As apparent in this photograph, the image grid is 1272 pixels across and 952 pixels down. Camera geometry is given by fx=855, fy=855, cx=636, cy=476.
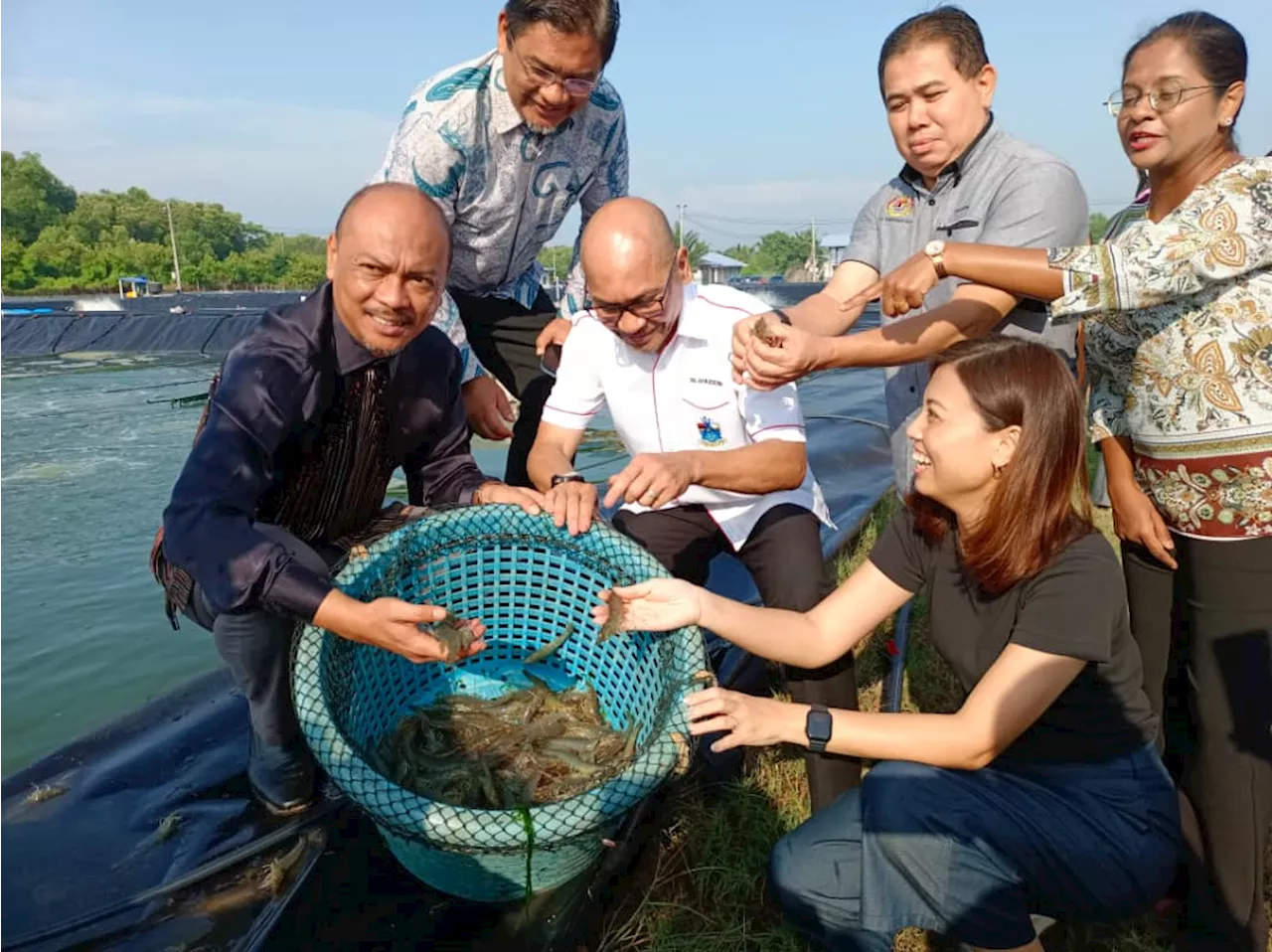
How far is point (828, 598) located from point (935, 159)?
4.54 ft

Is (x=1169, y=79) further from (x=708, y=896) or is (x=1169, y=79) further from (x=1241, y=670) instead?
(x=708, y=896)

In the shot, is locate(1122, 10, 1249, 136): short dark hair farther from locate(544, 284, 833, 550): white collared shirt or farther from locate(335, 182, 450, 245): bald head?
locate(335, 182, 450, 245): bald head

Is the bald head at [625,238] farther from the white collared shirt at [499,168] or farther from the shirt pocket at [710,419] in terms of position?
the white collared shirt at [499,168]

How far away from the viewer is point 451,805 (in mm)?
1915

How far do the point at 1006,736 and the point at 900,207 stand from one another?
5.84 feet

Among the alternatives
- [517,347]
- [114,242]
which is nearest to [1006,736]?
A: [517,347]

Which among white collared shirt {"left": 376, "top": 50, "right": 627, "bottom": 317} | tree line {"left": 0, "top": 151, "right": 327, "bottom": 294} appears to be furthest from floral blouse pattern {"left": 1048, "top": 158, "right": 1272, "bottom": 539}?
tree line {"left": 0, "top": 151, "right": 327, "bottom": 294}

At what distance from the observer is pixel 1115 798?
1.89 meters

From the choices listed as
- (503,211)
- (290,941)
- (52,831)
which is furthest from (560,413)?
(52,831)

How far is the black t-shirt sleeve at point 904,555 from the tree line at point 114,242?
138 ft

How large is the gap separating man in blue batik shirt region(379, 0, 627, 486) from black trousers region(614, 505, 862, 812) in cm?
82

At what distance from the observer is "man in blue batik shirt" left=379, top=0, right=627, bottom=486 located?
279 centimetres

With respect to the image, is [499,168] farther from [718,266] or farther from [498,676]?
[718,266]

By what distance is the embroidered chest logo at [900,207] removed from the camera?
2828 millimetres
